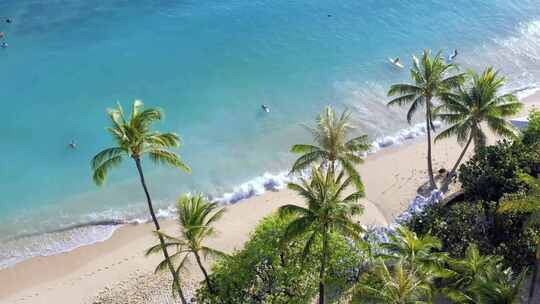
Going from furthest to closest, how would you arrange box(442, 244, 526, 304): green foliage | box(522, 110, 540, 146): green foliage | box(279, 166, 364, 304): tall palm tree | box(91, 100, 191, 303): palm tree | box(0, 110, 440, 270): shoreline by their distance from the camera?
box(0, 110, 440, 270): shoreline, box(522, 110, 540, 146): green foliage, box(91, 100, 191, 303): palm tree, box(279, 166, 364, 304): tall palm tree, box(442, 244, 526, 304): green foliage

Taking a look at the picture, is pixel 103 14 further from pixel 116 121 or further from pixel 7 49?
pixel 116 121

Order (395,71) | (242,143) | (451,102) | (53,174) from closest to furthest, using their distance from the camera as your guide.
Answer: (451,102) → (53,174) → (242,143) → (395,71)

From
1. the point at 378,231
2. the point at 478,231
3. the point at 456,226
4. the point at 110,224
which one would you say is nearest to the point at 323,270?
the point at 378,231

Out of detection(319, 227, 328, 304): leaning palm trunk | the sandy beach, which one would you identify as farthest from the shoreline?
detection(319, 227, 328, 304): leaning palm trunk

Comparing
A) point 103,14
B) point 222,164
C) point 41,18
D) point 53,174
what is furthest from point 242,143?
point 41,18

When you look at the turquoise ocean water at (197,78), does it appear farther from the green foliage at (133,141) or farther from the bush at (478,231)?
the green foliage at (133,141)

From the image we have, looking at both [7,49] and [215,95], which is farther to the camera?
[7,49]

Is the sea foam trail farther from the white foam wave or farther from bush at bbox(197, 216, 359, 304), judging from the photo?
bush at bbox(197, 216, 359, 304)

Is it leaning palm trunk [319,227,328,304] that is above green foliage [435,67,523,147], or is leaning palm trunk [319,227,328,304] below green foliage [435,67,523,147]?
below
